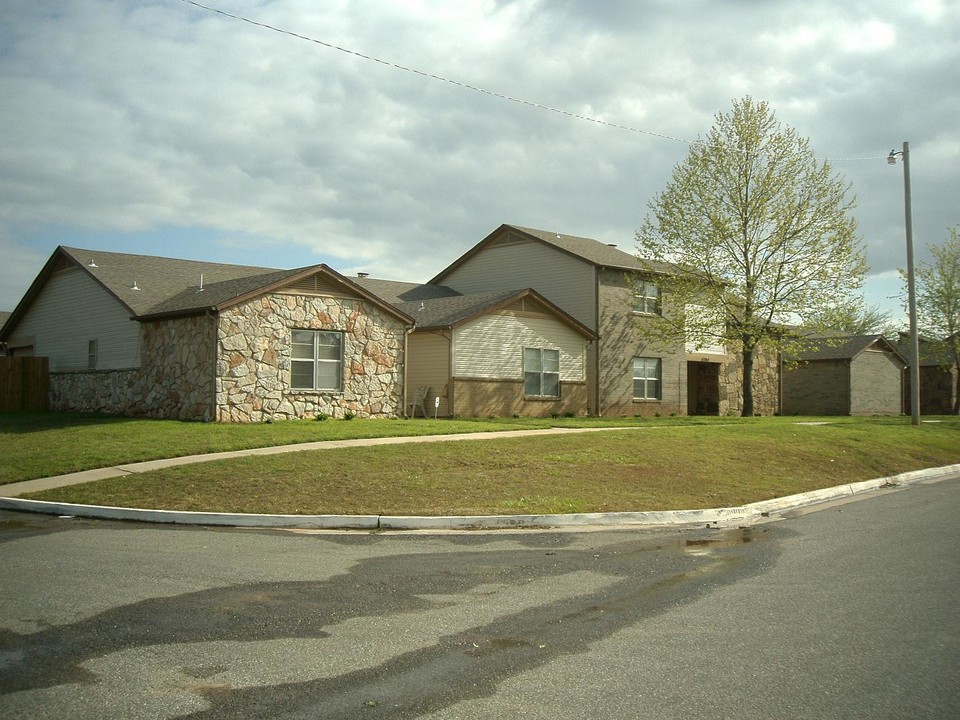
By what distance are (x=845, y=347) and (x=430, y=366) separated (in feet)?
83.0

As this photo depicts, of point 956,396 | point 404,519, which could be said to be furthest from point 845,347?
point 404,519

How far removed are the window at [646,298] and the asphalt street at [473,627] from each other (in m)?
24.9

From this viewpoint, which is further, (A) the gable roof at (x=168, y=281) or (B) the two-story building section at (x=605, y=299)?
(B) the two-story building section at (x=605, y=299)


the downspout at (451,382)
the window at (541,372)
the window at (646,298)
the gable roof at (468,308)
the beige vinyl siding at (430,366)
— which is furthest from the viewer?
the window at (646,298)

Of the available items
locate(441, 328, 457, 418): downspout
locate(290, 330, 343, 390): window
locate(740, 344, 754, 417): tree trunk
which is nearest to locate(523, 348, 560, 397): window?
locate(441, 328, 457, 418): downspout

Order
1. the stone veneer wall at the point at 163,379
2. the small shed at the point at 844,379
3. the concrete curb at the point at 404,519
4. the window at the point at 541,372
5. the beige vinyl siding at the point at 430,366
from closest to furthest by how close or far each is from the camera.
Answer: the concrete curb at the point at 404,519 < the stone veneer wall at the point at 163,379 < the beige vinyl siding at the point at 430,366 < the window at the point at 541,372 < the small shed at the point at 844,379

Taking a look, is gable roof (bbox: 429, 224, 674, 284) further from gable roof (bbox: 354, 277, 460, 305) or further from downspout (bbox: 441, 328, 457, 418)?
downspout (bbox: 441, 328, 457, 418)

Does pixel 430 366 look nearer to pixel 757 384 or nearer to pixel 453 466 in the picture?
pixel 453 466

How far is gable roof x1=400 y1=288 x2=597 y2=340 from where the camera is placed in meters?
29.5

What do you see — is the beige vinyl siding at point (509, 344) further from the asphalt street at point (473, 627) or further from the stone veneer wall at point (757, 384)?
the asphalt street at point (473, 627)

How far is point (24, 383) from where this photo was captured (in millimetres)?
30703

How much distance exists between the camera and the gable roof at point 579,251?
114 feet

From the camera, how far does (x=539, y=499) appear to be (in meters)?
13.7

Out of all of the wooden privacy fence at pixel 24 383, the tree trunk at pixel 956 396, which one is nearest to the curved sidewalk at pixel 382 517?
the wooden privacy fence at pixel 24 383
